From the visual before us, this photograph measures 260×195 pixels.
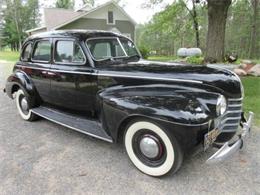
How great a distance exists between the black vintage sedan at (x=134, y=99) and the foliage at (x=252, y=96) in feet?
5.71

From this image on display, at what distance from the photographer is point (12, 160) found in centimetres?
323

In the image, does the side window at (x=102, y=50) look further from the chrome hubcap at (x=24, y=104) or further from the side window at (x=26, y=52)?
the chrome hubcap at (x=24, y=104)

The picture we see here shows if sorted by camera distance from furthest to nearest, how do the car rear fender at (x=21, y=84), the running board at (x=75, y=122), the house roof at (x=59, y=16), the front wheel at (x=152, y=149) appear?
1. the house roof at (x=59, y=16)
2. the car rear fender at (x=21, y=84)
3. the running board at (x=75, y=122)
4. the front wheel at (x=152, y=149)

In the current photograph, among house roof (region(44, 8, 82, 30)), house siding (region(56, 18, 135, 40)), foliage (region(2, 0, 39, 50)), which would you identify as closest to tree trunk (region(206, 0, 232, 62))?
house siding (region(56, 18, 135, 40))

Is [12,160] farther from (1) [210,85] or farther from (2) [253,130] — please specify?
(2) [253,130]

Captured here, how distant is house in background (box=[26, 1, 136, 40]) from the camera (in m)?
20.5

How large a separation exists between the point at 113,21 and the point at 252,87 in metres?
18.1

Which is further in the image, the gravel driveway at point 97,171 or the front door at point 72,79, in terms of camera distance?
the front door at point 72,79

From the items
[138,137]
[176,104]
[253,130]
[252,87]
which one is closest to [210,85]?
[176,104]

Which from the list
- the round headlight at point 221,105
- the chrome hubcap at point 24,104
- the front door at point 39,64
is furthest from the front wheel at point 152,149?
the chrome hubcap at point 24,104

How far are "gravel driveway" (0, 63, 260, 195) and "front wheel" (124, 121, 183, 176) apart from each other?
137mm

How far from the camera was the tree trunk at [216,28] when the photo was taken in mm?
8133

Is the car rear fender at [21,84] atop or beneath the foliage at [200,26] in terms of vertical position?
beneath

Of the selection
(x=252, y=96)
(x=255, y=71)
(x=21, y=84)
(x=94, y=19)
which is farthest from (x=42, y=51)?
(x=94, y=19)
